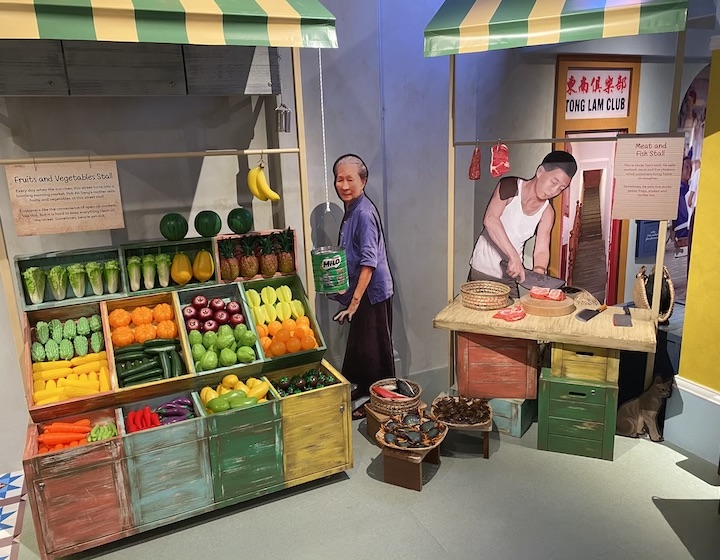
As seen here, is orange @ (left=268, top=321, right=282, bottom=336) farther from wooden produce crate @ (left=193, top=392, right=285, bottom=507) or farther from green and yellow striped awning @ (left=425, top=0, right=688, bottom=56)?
A: green and yellow striped awning @ (left=425, top=0, right=688, bottom=56)

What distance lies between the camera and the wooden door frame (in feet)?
18.7

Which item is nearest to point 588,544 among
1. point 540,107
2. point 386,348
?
point 386,348

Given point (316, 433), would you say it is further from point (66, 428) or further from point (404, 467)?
point (66, 428)

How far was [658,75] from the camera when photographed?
6.21 metres

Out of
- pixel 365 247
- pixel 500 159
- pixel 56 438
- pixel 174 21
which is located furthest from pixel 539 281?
pixel 56 438

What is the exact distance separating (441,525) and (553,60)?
4.32 m

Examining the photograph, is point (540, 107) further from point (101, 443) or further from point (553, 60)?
point (101, 443)

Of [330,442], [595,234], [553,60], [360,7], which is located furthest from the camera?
[595,234]

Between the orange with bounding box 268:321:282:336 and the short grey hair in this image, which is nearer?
the orange with bounding box 268:321:282:336

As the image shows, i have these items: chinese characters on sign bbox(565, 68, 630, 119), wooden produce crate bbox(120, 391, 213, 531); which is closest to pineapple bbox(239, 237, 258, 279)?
wooden produce crate bbox(120, 391, 213, 531)

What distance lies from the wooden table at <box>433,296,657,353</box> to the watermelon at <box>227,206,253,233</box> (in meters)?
1.50

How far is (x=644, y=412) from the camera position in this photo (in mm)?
4281

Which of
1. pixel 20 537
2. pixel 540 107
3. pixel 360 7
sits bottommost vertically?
pixel 20 537

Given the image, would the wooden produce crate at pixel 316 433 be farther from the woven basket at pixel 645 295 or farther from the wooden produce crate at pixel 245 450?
the woven basket at pixel 645 295
